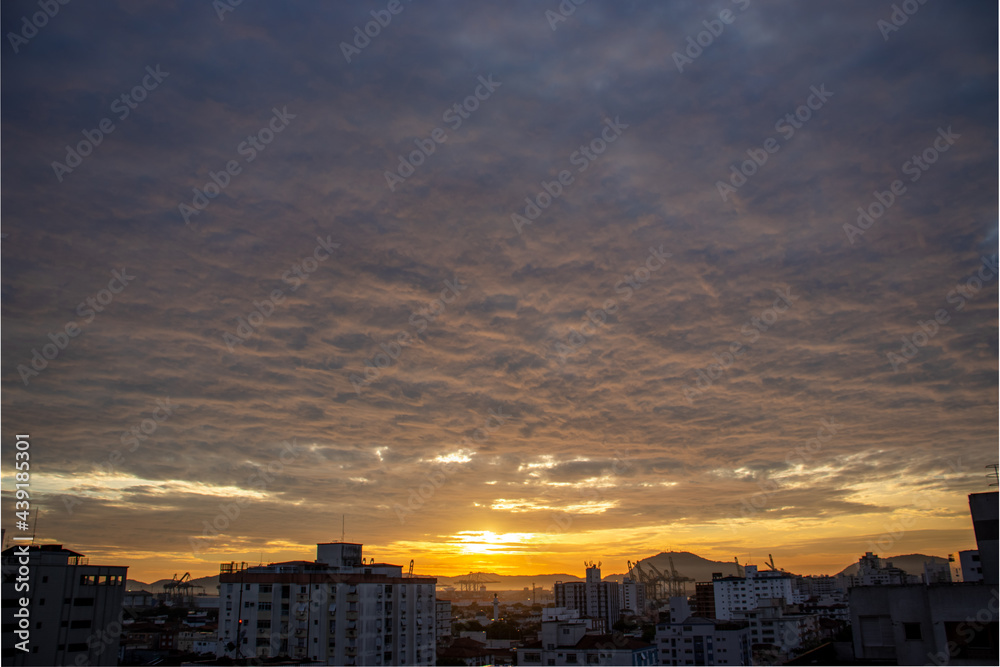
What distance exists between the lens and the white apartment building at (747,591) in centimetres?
15800

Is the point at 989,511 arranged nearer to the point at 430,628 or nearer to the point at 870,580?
the point at 430,628

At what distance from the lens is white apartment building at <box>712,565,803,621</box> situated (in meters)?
158

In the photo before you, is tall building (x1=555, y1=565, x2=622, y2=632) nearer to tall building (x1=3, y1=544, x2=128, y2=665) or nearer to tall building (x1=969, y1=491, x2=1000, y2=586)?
tall building (x1=3, y1=544, x2=128, y2=665)

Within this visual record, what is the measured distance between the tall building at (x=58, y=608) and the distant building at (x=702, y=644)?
6313 cm

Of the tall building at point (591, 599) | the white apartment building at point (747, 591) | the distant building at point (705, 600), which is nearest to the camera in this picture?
the distant building at point (705, 600)

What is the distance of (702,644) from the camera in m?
80.9

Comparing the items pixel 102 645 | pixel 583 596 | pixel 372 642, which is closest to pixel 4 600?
pixel 102 645

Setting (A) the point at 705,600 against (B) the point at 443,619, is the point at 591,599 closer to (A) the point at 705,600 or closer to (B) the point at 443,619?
(A) the point at 705,600

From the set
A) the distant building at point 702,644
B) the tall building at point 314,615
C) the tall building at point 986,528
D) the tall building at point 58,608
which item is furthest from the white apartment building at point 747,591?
the tall building at point 986,528

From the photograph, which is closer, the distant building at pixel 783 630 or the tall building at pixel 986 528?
the tall building at pixel 986 528

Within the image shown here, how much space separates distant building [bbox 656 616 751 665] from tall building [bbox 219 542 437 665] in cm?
3494

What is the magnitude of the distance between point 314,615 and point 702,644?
5065cm

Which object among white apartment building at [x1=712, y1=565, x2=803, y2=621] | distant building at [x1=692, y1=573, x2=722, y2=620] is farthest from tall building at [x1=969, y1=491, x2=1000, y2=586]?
white apartment building at [x1=712, y1=565, x2=803, y2=621]

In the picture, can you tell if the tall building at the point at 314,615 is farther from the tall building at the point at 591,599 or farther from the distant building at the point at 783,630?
the tall building at the point at 591,599
